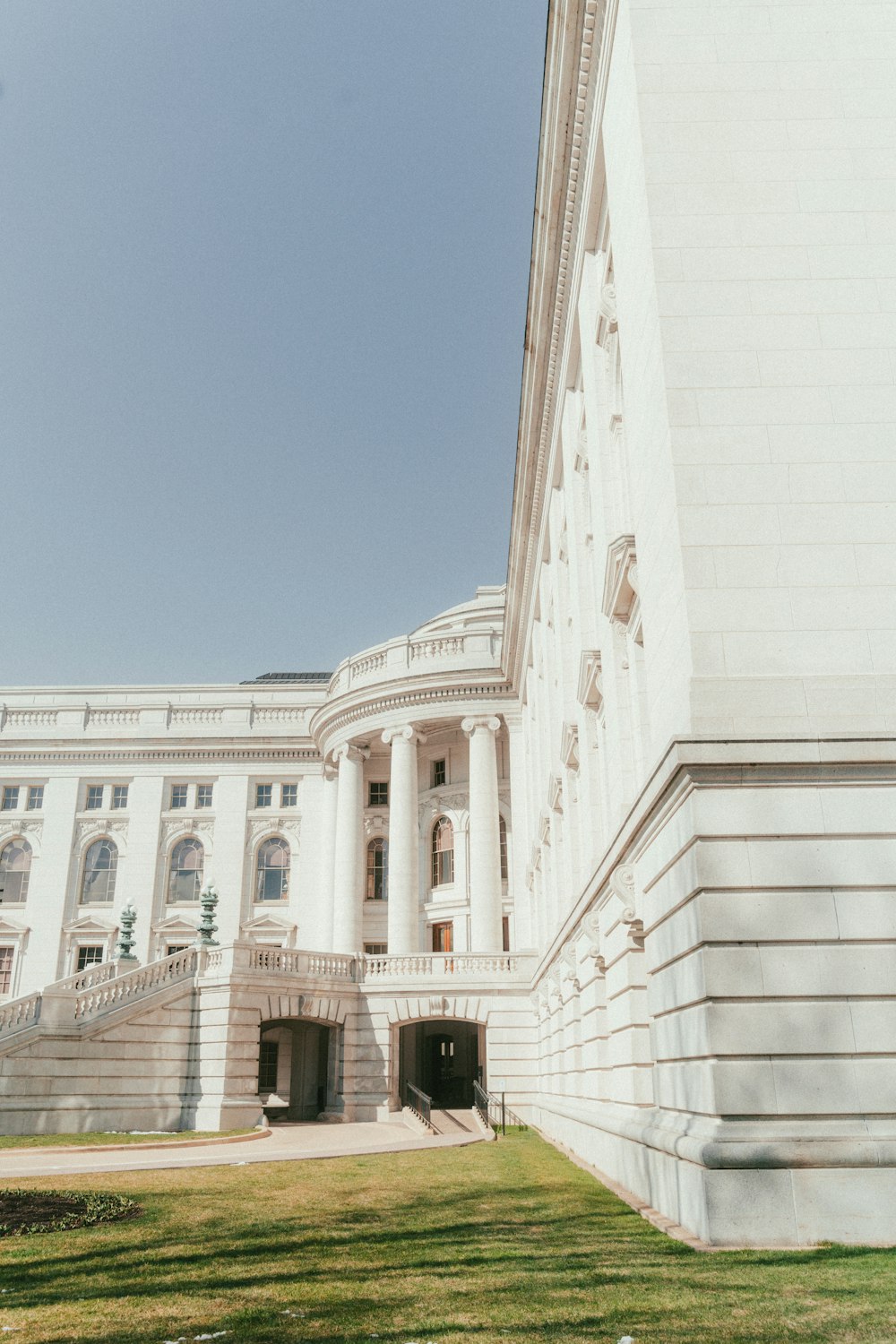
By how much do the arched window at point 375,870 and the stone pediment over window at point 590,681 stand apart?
2903 cm

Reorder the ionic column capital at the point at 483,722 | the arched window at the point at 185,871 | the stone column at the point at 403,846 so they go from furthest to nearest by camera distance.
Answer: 1. the arched window at the point at 185,871
2. the ionic column capital at the point at 483,722
3. the stone column at the point at 403,846

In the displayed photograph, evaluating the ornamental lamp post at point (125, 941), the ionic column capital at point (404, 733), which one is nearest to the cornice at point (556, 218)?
the ionic column capital at point (404, 733)

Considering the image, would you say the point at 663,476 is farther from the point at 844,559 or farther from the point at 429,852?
the point at 429,852

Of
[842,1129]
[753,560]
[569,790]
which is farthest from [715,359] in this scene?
[569,790]

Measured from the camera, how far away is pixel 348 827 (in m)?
45.4

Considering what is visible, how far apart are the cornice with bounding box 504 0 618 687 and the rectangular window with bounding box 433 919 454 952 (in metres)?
17.6

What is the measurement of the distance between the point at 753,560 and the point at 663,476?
1600 mm

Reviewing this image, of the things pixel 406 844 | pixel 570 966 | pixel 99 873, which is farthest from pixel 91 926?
pixel 570 966

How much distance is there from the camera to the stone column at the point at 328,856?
4722cm

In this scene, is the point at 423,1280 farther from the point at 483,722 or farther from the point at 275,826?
the point at 275,826

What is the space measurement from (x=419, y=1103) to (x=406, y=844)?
1015cm

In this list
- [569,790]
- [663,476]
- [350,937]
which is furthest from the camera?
[350,937]

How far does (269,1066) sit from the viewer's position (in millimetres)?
41469

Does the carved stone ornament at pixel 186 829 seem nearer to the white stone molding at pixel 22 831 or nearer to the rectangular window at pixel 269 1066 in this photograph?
the white stone molding at pixel 22 831
